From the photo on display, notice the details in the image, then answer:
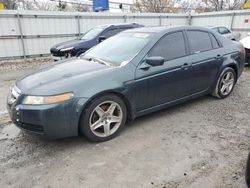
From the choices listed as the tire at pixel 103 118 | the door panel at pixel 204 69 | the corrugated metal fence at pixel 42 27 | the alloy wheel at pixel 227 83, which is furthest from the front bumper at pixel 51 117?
the corrugated metal fence at pixel 42 27

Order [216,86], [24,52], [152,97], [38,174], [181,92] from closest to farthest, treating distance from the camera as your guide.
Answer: [38,174], [152,97], [181,92], [216,86], [24,52]

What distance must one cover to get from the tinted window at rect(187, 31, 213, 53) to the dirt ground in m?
1.23

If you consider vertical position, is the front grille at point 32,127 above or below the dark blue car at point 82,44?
below

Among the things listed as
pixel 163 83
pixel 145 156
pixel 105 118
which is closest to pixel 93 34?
pixel 163 83

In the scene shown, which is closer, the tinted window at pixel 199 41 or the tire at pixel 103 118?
the tire at pixel 103 118

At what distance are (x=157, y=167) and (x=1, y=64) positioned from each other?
32.0 ft

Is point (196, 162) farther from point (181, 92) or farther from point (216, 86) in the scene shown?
point (216, 86)

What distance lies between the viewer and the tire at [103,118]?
3.01 m

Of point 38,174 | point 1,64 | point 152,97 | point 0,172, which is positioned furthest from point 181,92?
point 1,64

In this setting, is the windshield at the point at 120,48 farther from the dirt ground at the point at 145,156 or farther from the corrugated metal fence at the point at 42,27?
the corrugated metal fence at the point at 42,27

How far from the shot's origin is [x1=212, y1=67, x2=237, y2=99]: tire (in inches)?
182

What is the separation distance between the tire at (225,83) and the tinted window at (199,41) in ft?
2.24

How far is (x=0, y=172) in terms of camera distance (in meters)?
2.64

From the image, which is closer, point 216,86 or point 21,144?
point 21,144
